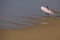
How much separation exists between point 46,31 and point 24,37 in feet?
1.15

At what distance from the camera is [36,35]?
200 centimetres

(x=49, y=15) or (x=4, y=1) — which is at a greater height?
(x=4, y=1)

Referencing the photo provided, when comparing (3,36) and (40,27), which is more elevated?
(40,27)

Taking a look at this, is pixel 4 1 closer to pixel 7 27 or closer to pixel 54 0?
pixel 54 0

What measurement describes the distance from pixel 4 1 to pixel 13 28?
245 centimetres

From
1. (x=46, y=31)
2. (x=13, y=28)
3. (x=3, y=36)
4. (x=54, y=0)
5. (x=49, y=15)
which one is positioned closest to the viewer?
(x=3, y=36)

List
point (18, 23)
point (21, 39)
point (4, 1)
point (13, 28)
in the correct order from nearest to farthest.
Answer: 1. point (21, 39)
2. point (13, 28)
3. point (18, 23)
4. point (4, 1)

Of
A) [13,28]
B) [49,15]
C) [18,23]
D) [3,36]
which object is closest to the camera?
[3,36]

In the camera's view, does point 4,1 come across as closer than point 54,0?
Yes

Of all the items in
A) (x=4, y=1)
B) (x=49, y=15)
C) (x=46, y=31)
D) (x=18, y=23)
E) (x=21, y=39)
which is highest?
(x=4, y=1)

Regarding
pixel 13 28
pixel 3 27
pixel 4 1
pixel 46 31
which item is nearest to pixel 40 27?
pixel 46 31

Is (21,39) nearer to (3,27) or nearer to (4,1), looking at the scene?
(3,27)

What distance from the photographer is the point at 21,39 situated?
73.9 inches

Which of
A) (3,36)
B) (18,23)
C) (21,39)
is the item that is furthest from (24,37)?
(18,23)
